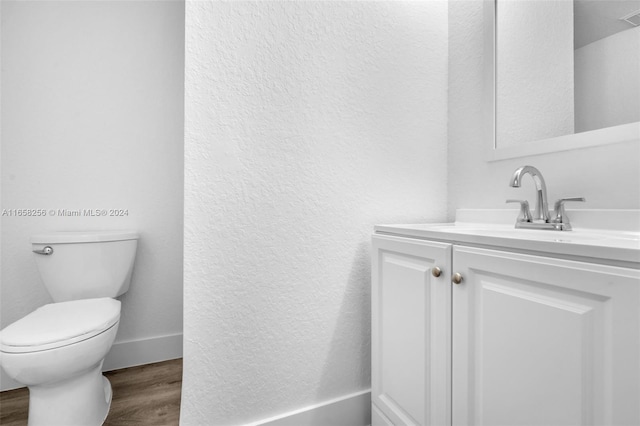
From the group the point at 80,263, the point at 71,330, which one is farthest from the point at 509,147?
the point at 80,263

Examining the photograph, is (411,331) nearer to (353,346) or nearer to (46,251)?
(353,346)

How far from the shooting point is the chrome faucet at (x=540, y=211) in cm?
91

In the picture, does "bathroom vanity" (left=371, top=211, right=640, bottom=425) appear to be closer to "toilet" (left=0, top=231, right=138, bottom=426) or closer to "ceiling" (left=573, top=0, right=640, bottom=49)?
"ceiling" (left=573, top=0, right=640, bottom=49)

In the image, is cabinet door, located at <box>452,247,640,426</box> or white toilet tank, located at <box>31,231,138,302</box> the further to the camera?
white toilet tank, located at <box>31,231,138,302</box>

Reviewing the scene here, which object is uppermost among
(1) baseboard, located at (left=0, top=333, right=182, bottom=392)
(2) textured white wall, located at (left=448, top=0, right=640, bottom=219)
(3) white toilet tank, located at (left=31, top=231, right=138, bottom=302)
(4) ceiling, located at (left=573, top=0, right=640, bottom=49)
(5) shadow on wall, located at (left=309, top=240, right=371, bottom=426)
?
(4) ceiling, located at (left=573, top=0, right=640, bottom=49)

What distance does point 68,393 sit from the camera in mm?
1113

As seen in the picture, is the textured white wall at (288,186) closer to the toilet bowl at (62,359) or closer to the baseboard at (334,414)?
the baseboard at (334,414)

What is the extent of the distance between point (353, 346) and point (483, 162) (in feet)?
3.04

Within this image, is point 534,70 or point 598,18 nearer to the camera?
point 598,18

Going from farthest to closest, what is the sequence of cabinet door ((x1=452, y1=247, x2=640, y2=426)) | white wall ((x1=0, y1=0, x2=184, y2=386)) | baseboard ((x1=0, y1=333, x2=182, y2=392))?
baseboard ((x1=0, y1=333, x2=182, y2=392))
white wall ((x1=0, y1=0, x2=184, y2=386))
cabinet door ((x1=452, y1=247, x2=640, y2=426))

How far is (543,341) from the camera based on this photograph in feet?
2.00

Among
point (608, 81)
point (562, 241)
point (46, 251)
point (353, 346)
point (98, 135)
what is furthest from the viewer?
point (98, 135)

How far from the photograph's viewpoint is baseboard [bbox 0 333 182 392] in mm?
1618

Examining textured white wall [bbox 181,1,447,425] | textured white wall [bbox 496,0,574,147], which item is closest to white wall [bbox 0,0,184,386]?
textured white wall [bbox 181,1,447,425]
